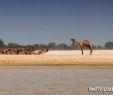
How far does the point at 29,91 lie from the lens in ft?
41.6

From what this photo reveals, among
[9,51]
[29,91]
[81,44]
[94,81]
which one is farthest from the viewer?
[9,51]

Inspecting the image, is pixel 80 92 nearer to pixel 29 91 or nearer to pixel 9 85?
pixel 29 91

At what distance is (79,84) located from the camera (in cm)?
1426

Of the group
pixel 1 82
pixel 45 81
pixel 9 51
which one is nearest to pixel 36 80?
pixel 45 81

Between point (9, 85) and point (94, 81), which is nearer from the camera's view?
point (9, 85)

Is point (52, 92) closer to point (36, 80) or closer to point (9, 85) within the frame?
point (9, 85)

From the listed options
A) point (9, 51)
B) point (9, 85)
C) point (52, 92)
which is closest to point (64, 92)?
point (52, 92)

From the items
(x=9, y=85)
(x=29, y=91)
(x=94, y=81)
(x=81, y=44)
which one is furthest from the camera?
(x=81, y=44)

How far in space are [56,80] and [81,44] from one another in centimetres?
2119

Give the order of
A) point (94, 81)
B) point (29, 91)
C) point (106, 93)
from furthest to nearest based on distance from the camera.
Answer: point (94, 81), point (29, 91), point (106, 93)

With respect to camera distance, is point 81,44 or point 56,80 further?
point 81,44

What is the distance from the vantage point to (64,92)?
1245 cm

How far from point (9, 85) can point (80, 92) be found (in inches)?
119

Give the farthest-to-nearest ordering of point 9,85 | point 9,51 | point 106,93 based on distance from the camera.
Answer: point 9,51, point 9,85, point 106,93
